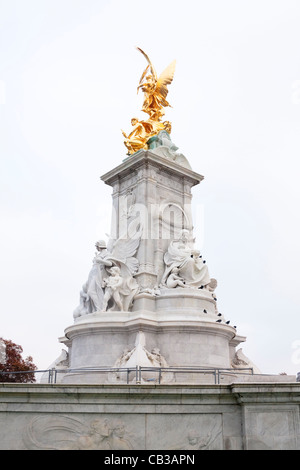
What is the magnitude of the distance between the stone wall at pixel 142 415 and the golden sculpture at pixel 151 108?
688 inches

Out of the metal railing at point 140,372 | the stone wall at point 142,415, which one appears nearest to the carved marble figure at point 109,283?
the metal railing at point 140,372

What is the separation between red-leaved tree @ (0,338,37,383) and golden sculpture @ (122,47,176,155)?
75.7 feet

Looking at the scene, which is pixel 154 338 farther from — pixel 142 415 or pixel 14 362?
pixel 14 362

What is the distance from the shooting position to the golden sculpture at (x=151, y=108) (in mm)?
27438

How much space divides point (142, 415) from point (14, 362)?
1386 inches

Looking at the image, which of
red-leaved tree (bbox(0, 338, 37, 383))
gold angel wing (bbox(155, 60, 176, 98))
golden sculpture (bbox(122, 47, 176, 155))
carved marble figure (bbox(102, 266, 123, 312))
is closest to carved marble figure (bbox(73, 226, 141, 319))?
carved marble figure (bbox(102, 266, 123, 312))

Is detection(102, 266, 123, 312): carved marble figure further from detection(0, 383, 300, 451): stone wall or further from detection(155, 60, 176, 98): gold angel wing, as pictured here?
detection(155, 60, 176, 98): gold angel wing

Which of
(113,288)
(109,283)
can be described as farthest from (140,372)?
(109,283)

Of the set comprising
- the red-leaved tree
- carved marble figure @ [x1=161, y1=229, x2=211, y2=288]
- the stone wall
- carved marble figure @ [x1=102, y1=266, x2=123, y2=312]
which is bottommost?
the stone wall

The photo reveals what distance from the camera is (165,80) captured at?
28.5 metres

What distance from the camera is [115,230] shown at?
85.8 ft

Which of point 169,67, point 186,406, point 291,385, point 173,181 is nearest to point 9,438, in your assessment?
point 186,406

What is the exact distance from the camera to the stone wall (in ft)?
37.2

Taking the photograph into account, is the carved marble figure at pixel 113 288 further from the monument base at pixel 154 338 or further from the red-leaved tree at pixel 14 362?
the red-leaved tree at pixel 14 362
